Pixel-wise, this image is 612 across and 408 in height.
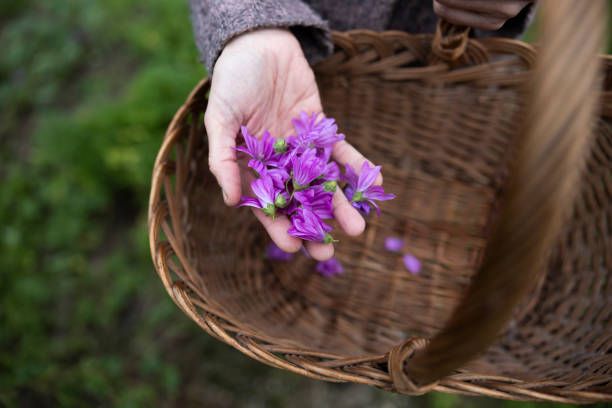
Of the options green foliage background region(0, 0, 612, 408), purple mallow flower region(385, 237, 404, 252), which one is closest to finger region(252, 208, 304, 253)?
purple mallow flower region(385, 237, 404, 252)

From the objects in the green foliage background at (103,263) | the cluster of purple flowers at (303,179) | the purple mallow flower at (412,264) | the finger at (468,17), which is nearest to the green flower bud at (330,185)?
the cluster of purple flowers at (303,179)

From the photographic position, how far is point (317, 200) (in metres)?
0.63

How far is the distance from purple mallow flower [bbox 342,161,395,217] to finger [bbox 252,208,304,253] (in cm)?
13

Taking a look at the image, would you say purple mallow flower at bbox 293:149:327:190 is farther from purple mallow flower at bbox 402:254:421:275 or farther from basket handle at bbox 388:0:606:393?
purple mallow flower at bbox 402:254:421:275

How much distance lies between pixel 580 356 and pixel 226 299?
0.67 metres

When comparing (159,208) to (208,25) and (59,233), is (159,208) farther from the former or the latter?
(59,233)

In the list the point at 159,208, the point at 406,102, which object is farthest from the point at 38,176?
the point at 406,102

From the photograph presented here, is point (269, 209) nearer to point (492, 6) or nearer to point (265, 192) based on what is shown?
point (265, 192)

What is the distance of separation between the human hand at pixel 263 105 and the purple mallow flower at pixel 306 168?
71mm

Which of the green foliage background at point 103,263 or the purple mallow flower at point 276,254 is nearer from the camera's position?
the purple mallow flower at point 276,254

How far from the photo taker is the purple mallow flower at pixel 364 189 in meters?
0.65

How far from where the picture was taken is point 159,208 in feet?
2.10

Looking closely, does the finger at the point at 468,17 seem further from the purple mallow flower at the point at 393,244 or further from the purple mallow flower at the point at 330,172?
the purple mallow flower at the point at 393,244

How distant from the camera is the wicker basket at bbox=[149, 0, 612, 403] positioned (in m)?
0.30
